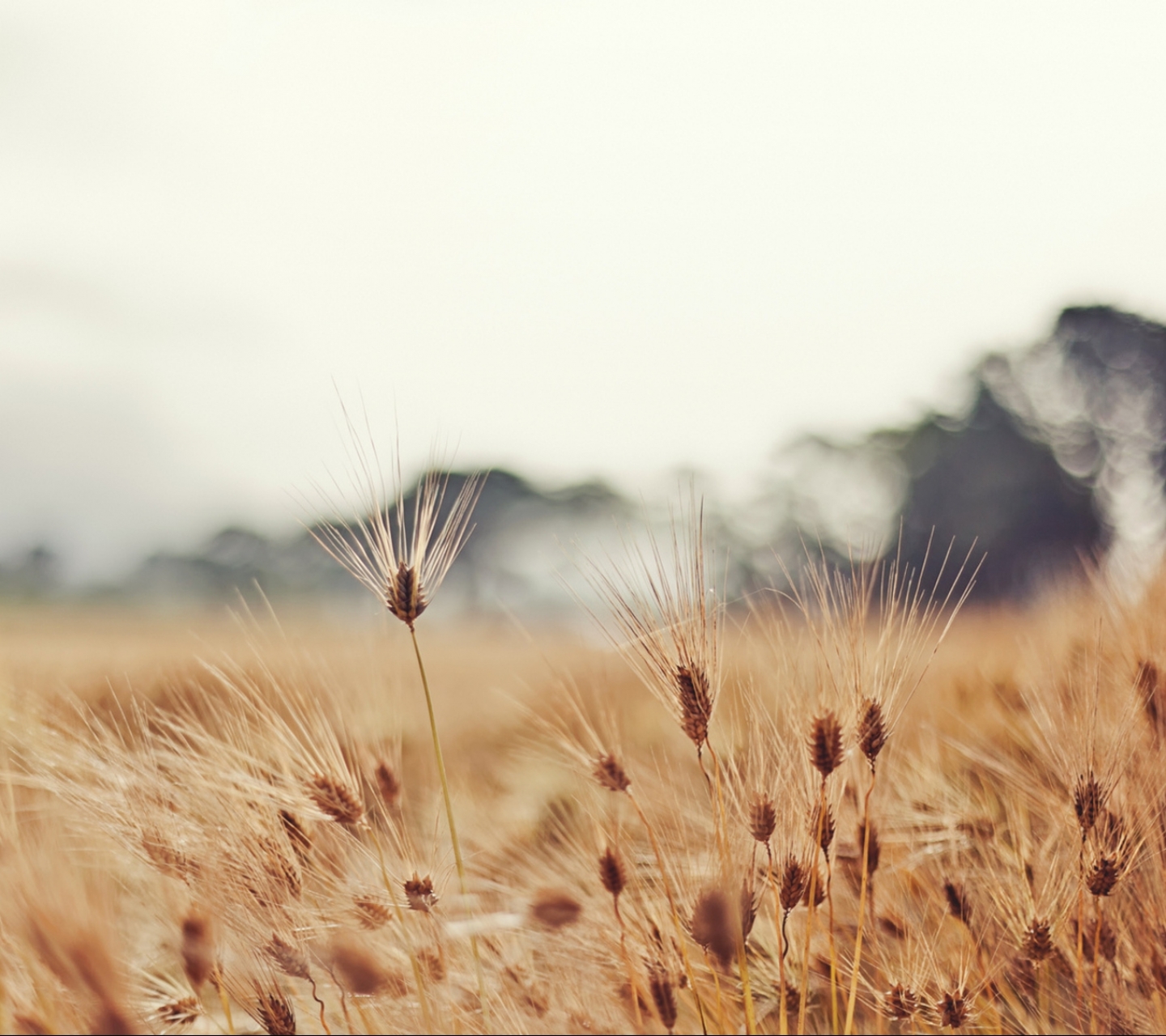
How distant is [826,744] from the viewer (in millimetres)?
888

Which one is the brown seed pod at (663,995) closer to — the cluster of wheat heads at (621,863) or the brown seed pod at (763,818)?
the cluster of wheat heads at (621,863)

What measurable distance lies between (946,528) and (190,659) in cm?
1107

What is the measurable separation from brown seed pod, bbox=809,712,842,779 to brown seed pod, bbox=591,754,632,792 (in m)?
0.26

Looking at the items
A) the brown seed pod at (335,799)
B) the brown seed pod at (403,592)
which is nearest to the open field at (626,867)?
the brown seed pod at (335,799)

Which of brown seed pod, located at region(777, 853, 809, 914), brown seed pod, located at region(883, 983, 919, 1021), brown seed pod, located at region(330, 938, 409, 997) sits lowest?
brown seed pod, located at region(883, 983, 919, 1021)

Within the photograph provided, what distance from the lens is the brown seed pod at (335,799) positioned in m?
0.97

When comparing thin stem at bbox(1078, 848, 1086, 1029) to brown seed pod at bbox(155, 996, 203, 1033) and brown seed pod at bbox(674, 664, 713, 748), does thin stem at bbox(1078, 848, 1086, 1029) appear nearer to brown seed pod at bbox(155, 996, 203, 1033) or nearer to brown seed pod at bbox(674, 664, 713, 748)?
brown seed pod at bbox(674, 664, 713, 748)

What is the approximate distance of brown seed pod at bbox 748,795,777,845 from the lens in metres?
0.88

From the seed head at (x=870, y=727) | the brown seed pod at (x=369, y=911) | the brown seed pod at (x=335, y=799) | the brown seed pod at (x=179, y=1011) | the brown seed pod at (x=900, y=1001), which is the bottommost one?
the brown seed pod at (x=900, y=1001)

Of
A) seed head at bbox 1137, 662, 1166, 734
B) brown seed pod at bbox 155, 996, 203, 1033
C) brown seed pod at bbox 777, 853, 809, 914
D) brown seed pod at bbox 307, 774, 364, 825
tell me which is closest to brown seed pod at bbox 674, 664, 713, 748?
brown seed pod at bbox 777, 853, 809, 914

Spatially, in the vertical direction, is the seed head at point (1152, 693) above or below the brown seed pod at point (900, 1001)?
above

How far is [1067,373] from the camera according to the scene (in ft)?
38.1

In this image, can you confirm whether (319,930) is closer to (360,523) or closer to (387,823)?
(387,823)

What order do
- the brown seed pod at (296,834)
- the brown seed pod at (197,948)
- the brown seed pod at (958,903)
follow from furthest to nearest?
the brown seed pod at (958,903)
the brown seed pod at (296,834)
the brown seed pod at (197,948)
